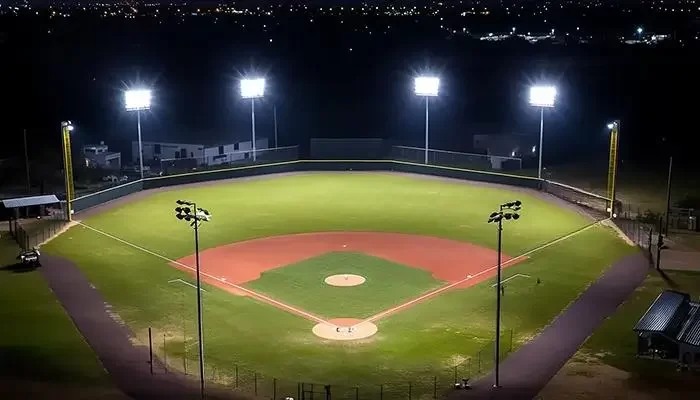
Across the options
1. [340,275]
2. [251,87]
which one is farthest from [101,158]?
[340,275]

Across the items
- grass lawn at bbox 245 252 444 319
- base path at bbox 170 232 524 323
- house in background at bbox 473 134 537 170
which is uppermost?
house in background at bbox 473 134 537 170

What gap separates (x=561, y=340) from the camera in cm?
3684

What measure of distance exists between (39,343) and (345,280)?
17.4 metres

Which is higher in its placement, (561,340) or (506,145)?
(506,145)

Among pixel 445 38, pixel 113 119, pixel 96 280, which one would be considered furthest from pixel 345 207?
pixel 445 38

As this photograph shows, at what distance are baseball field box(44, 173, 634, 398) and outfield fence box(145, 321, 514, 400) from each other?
0.41 feet

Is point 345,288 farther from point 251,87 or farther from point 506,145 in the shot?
point 506,145

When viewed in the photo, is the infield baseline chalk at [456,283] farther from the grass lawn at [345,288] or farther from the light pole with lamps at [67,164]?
the light pole with lamps at [67,164]

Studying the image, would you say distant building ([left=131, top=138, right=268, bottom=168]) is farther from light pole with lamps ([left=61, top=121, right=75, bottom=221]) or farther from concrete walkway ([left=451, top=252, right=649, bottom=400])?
concrete walkway ([left=451, top=252, right=649, bottom=400])

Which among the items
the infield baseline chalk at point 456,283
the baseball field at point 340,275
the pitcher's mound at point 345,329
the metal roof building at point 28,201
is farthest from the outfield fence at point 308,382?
the metal roof building at point 28,201

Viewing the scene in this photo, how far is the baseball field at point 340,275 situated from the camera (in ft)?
118

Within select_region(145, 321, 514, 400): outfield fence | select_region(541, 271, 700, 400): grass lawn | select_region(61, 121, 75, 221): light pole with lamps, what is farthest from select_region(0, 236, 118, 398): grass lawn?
select_region(541, 271, 700, 400): grass lawn

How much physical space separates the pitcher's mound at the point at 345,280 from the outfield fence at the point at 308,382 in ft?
36.9

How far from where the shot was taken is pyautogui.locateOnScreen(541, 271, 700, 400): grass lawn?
31.0 meters
